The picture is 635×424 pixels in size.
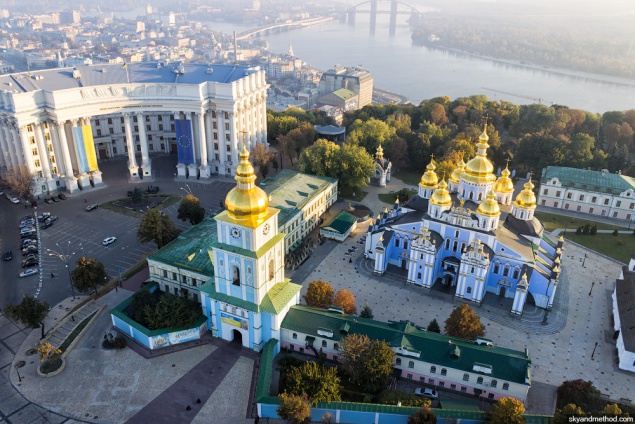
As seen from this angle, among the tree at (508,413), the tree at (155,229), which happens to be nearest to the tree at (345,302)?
the tree at (508,413)

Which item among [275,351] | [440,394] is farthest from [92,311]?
[440,394]

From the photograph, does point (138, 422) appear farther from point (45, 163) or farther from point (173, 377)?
point (45, 163)

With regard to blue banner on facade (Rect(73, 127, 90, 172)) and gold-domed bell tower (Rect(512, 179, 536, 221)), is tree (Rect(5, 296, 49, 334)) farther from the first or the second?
gold-domed bell tower (Rect(512, 179, 536, 221))

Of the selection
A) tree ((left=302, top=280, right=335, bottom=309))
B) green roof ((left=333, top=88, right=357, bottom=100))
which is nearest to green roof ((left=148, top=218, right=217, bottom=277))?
tree ((left=302, top=280, right=335, bottom=309))

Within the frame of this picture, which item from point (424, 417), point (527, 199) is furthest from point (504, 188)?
point (424, 417)

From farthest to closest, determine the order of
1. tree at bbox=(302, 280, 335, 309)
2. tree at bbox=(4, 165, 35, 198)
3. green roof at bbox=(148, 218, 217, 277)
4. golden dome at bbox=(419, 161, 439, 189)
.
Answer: tree at bbox=(4, 165, 35, 198)
golden dome at bbox=(419, 161, 439, 189)
green roof at bbox=(148, 218, 217, 277)
tree at bbox=(302, 280, 335, 309)

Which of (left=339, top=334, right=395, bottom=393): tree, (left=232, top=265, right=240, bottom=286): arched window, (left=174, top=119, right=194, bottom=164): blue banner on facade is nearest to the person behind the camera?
(left=339, top=334, right=395, bottom=393): tree

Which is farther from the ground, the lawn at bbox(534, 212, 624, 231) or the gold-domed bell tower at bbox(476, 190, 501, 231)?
the gold-domed bell tower at bbox(476, 190, 501, 231)
